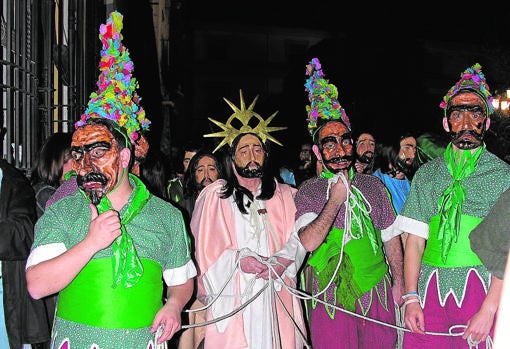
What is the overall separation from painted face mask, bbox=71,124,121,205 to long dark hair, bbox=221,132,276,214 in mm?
1708

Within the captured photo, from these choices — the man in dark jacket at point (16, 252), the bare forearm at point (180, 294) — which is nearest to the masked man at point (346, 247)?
the bare forearm at point (180, 294)

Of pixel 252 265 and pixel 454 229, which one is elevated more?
pixel 454 229

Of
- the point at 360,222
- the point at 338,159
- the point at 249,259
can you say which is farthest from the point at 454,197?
the point at 249,259

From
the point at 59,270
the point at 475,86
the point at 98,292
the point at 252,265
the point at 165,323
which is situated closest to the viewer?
the point at 59,270

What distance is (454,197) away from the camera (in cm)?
379

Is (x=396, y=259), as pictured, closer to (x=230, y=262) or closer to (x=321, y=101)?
(x=230, y=262)

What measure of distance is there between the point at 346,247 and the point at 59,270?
2.51 meters

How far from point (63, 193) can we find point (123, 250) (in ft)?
3.19

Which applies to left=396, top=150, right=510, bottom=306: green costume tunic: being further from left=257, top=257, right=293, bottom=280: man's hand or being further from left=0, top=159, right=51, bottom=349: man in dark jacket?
left=0, top=159, right=51, bottom=349: man in dark jacket

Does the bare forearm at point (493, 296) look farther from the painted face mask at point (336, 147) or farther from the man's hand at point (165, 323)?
the man's hand at point (165, 323)

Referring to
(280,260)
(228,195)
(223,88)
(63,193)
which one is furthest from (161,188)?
(223,88)

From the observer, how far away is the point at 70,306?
2.93 meters

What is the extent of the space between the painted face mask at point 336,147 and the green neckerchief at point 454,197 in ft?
3.23

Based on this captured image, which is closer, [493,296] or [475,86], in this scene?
[493,296]
